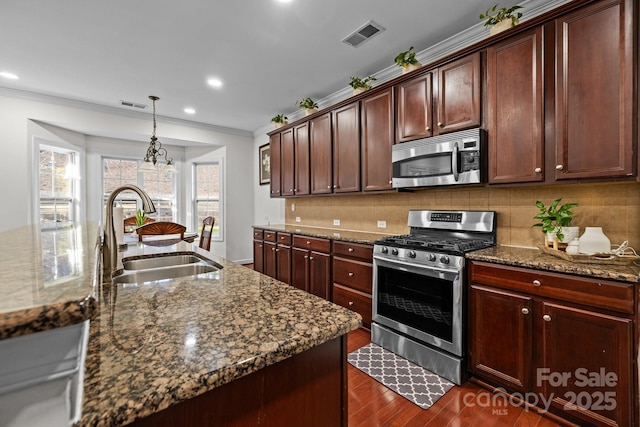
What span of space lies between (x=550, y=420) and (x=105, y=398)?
7.56 feet

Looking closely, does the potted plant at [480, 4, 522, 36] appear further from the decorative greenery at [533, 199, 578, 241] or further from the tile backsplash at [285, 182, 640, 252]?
the decorative greenery at [533, 199, 578, 241]

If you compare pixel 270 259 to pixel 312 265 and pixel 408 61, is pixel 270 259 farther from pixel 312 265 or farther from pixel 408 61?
pixel 408 61

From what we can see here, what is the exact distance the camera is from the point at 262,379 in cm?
71

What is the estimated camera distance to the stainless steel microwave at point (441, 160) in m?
2.22

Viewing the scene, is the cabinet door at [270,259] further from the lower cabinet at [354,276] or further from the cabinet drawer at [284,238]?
the lower cabinet at [354,276]

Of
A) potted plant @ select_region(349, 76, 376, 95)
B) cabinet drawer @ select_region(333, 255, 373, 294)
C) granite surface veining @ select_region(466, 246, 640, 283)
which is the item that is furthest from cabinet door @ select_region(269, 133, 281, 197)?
granite surface veining @ select_region(466, 246, 640, 283)

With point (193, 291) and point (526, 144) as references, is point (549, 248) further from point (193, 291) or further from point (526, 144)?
point (193, 291)

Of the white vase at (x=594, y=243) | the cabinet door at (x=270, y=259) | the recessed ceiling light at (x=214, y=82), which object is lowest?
the cabinet door at (x=270, y=259)

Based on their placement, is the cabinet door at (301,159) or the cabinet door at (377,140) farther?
the cabinet door at (301,159)

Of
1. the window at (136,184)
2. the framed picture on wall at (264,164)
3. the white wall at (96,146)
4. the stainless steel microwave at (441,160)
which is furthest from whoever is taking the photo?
the framed picture on wall at (264,164)

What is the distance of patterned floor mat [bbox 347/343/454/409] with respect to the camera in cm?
196

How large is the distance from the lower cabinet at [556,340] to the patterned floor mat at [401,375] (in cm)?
32

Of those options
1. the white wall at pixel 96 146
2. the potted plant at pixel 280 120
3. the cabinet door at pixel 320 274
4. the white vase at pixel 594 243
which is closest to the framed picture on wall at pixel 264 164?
the white wall at pixel 96 146

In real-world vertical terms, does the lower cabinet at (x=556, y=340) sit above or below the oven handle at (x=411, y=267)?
below
